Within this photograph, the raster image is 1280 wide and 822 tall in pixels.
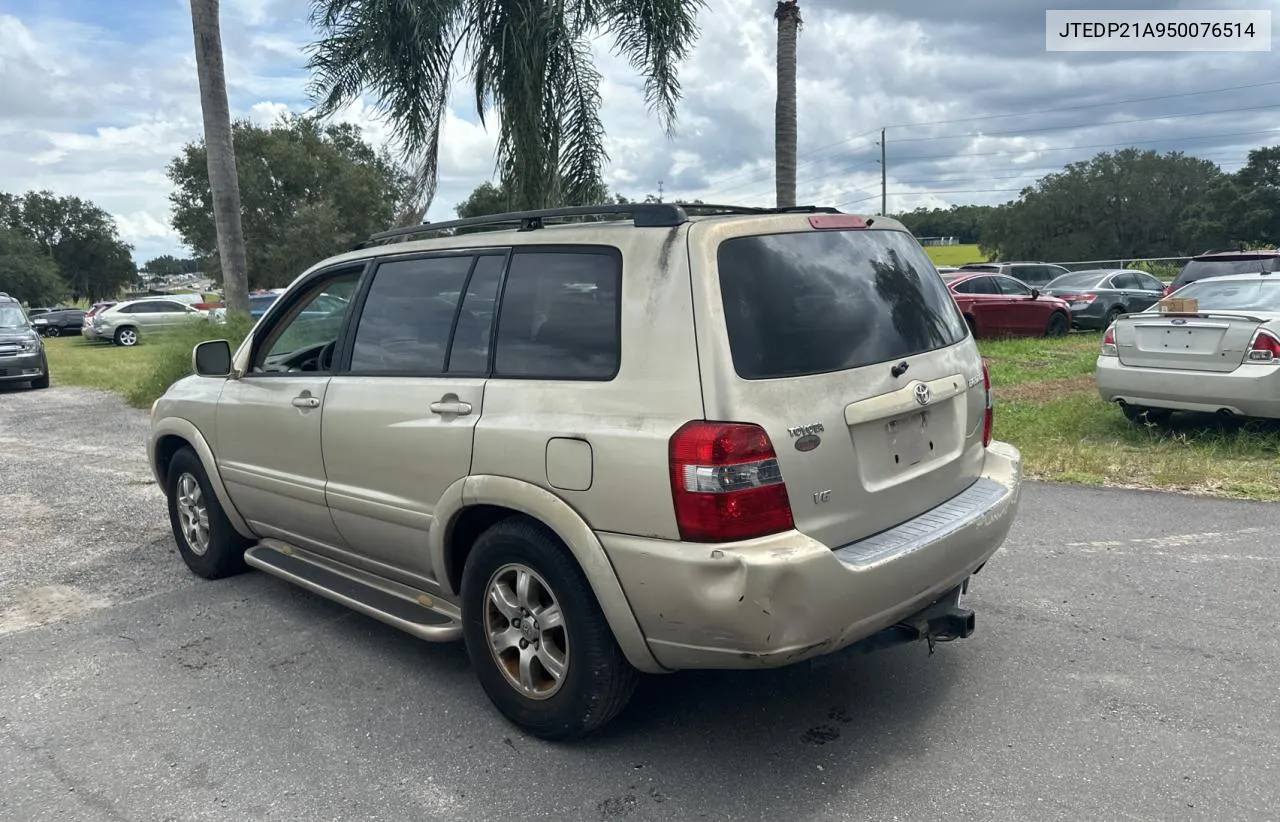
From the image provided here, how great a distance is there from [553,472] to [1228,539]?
4.37 m

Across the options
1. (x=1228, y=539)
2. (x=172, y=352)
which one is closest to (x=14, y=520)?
(x=172, y=352)

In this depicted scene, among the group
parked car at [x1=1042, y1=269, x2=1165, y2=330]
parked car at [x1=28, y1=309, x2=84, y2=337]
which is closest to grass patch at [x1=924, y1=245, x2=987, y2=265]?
parked car at [x1=1042, y1=269, x2=1165, y2=330]

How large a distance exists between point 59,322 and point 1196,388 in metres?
43.9

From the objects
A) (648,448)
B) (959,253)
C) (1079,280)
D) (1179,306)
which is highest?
(959,253)

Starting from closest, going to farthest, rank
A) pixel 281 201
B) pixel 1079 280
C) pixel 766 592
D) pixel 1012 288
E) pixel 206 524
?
→ pixel 766 592, pixel 206 524, pixel 1012 288, pixel 1079 280, pixel 281 201

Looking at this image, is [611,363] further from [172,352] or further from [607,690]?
[172,352]

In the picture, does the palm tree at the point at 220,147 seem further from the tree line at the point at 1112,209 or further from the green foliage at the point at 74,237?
the green foliage at the point at 74,237

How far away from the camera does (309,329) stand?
4504mm

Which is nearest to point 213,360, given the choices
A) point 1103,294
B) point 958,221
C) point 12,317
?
point 12,317

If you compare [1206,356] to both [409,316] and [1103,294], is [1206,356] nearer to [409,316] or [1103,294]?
[409,316]

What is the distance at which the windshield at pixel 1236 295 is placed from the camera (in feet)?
25.3

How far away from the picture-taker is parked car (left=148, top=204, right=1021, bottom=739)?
283 cm

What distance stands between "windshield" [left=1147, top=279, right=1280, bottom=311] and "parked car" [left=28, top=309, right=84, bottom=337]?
42.6 meters

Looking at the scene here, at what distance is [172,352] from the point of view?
13562 mm
